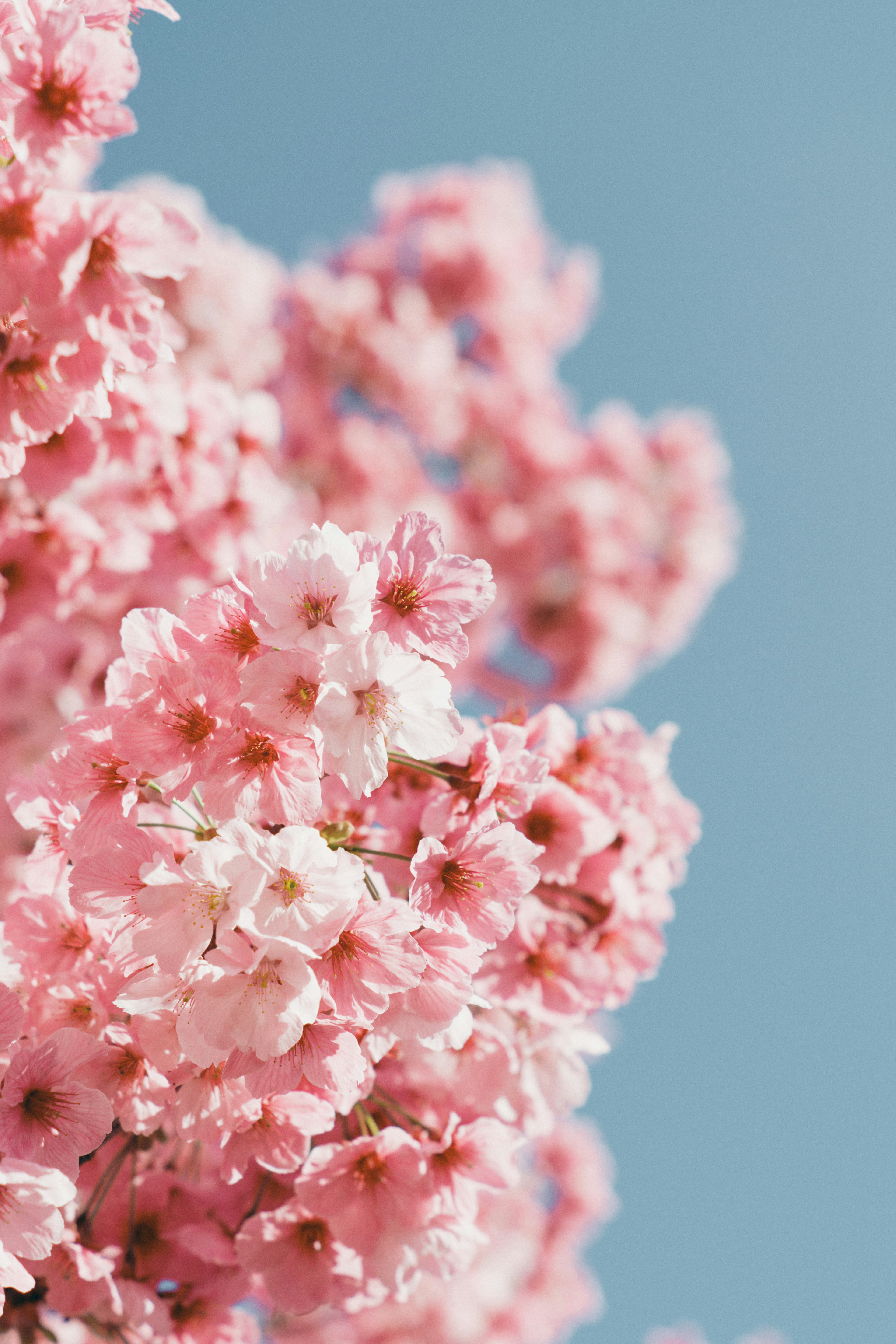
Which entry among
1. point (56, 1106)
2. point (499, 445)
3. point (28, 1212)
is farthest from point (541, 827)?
point (499, 445)

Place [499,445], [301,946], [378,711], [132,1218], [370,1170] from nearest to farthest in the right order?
1. [301,946]
2. [378,711]
3. [370,1170]
4. [132,1218]
5. [499,445]

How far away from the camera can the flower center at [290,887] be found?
1338 millimetres

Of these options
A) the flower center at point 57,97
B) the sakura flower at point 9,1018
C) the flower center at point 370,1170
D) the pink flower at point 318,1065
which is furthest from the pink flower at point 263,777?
the flower center at point 57,97

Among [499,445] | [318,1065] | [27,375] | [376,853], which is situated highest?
[499,445]

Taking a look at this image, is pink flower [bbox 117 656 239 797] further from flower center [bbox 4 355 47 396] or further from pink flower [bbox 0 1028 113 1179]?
flower center [bbox 4 355 47 396]

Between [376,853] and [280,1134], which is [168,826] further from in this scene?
[280,1134]

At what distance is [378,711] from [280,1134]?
2.83ft

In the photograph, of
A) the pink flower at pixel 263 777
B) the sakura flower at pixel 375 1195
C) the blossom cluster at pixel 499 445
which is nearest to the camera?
the pink flower at pixel 263 777

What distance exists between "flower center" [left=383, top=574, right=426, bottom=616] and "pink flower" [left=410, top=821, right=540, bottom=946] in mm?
393

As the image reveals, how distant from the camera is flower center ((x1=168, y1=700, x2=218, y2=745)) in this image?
148 cm

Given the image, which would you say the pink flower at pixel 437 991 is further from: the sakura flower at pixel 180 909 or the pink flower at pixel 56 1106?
the pink flower at pixel 56 1106

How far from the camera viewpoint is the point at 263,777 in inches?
56.6

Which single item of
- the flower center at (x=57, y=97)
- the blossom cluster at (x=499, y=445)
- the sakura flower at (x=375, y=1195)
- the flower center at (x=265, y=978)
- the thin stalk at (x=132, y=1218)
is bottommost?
the thin stalk at (x=132, y=1218)

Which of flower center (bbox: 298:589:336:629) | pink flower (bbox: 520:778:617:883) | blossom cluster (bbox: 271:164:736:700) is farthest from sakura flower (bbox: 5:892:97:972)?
blossom cluster (bbox: 271:164:736:700)
